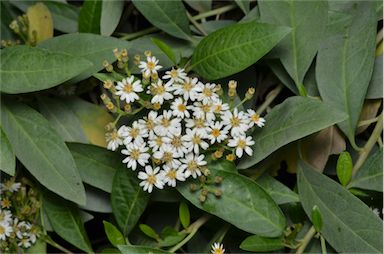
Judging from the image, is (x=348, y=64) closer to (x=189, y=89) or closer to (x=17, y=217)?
(x=189, y=89)

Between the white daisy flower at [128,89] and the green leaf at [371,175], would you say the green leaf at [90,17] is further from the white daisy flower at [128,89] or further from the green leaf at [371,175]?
the green leaf at [371,175]

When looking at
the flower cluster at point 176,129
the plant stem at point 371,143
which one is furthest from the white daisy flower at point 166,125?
the plant stem at point 371,143

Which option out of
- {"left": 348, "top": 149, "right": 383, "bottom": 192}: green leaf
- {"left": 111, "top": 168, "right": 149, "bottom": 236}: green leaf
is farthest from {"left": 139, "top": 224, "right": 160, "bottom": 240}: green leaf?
{"left": 348, "top": 149, "right": 383, "bottom": 192}: green leaf

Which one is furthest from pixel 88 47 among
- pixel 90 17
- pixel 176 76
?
pixel 176 76

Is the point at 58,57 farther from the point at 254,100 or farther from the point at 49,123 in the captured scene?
the point at 254,100

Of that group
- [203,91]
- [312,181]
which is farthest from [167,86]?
[312,181]

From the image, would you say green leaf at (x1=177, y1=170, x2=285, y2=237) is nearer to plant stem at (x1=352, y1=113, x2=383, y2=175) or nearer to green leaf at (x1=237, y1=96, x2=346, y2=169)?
green leaf at (x1=237, y1=96, x2=346, y2=169)
